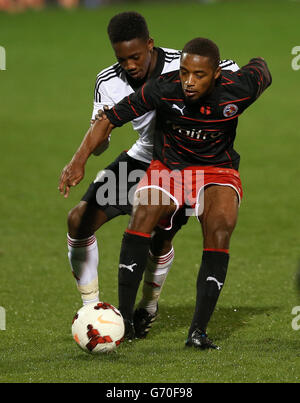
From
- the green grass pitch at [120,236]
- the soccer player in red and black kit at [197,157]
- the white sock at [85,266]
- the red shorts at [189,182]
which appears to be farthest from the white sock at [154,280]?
the red shorts at [189,182]

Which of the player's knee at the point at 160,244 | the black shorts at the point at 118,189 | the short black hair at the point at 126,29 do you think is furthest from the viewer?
the player's knee at the point at 160,244

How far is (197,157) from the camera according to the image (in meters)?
6.30

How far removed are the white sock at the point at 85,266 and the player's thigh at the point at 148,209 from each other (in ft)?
2.87

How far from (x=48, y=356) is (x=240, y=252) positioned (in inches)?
166

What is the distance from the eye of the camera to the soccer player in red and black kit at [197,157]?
5.92 metres

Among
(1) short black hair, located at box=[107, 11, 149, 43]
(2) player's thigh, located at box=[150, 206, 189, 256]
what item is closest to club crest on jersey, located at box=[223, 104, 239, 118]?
(1) short black hair, located at box=[107, 11, 149, 43]

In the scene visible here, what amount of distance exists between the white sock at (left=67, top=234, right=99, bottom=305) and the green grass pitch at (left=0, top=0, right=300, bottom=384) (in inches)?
13.3

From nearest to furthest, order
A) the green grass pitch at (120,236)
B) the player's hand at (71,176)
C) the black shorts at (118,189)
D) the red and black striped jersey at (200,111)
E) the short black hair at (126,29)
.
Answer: the green grass pitch at (120,236), the player's hand at (71,176), the red and black striped jersey at (200,111), the short black hair at (126,29), the black shorts at (118,189)

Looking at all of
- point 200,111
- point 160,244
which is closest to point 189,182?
point 200,111

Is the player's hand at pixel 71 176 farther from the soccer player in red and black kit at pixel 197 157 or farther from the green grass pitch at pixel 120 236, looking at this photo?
the green grass pitch at pixel 120 236

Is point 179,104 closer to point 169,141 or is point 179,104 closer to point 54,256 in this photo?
point 169,141

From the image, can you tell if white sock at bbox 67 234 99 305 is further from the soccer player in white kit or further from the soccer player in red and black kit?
the soccer player in red and black kit

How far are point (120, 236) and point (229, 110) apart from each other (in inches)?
185

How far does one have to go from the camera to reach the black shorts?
6723 mm
